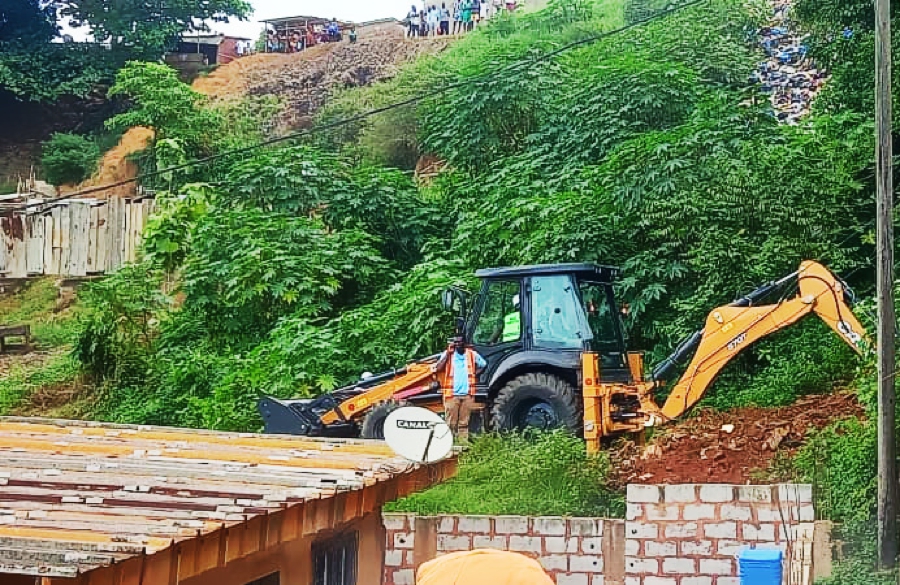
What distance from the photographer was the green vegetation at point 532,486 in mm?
9445

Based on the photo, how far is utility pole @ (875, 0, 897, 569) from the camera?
817 cm

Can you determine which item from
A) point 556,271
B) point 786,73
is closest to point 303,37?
point 786,73

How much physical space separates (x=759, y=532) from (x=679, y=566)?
606 mm

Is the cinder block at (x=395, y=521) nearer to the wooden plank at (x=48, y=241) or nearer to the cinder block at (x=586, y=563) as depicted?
the cinder block at (x=586, y=563)

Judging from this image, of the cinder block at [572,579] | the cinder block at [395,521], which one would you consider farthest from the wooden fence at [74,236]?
the cinder block at [572,579]

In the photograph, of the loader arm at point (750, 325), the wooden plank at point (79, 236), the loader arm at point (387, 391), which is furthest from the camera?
the wooden plank at point (79, 236)

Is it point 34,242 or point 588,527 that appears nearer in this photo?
point 588,527

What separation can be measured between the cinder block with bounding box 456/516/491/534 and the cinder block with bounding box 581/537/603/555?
72 centimetres

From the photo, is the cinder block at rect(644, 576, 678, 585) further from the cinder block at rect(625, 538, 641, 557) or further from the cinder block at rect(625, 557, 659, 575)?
the cinder block at rect(625, 538, 641, 557)

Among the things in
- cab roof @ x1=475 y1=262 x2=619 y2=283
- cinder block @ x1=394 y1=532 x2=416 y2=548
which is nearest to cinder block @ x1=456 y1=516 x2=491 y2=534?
cinder block @ x1=394 y1=532 x2=416 y2=548

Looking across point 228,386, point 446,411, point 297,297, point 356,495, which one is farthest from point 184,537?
point 297,297

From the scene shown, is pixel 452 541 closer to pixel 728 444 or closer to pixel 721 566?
pixel 721 566

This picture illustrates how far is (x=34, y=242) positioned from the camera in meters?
19.0

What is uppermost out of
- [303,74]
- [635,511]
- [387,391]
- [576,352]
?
[303,74]
